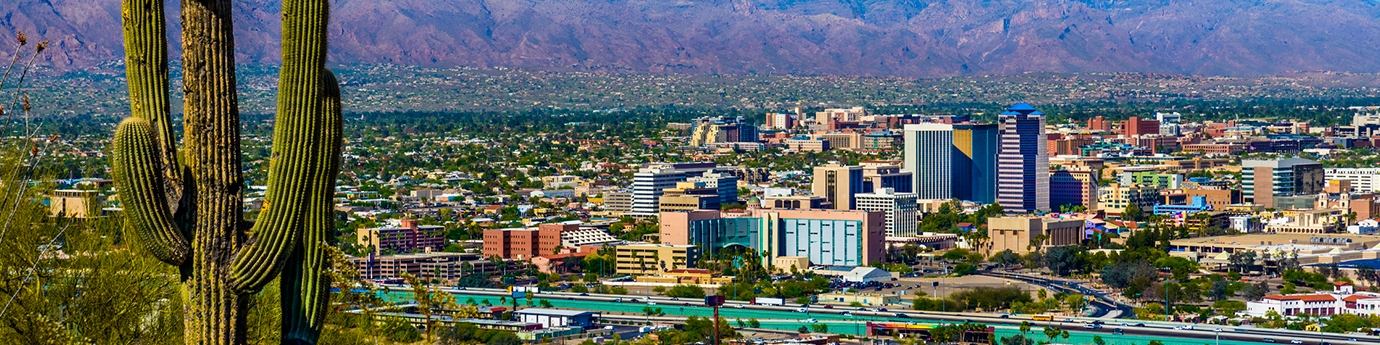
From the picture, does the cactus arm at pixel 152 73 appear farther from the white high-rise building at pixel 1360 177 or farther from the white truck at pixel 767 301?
the white high-rise building at pixel 1360 177

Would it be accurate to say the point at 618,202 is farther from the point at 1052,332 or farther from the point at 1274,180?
the point at 1052,332

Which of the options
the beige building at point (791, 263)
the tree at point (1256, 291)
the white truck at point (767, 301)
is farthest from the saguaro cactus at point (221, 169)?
the beige building at point (791, 263)

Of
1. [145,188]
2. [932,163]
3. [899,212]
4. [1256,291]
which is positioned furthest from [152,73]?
[932,163]

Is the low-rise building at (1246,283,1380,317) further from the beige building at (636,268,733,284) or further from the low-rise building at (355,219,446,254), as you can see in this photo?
the low-rise building at (355,219,446,254)

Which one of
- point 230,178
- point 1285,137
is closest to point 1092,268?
point 230,178

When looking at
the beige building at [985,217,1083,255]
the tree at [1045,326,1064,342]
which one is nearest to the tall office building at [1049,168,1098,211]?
the beige building at [985,217,1083,255]

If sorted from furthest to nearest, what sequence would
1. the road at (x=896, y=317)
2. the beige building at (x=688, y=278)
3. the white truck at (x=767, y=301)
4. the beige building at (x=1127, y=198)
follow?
the beige building at (x=1127, y=198) < the beige building at (x=688, y=278) < the white truck at (x=767, y=301) < the road at (x=896, y=317)

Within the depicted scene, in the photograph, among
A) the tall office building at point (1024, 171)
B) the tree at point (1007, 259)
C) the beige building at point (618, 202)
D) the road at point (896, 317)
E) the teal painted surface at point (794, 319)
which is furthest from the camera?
the tall office building at point (1024, 171)
